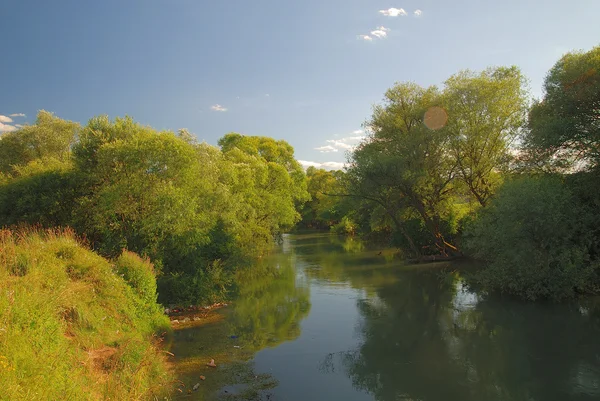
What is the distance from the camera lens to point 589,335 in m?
14.2

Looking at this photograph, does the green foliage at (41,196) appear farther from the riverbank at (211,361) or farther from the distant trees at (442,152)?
the distant trees at (442,152)

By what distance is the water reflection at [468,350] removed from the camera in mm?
10523

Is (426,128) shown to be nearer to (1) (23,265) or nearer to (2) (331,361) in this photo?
(2) (331,361)

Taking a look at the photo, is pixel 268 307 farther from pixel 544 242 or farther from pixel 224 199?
pixel 544 242

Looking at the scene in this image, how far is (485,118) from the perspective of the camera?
29.6m

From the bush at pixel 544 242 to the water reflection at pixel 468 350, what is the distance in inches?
40.0

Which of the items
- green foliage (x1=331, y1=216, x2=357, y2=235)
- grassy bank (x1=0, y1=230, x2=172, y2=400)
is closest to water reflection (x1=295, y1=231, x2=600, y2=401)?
grassy bank (x1=0, y1=230, x2=172, y2=400)

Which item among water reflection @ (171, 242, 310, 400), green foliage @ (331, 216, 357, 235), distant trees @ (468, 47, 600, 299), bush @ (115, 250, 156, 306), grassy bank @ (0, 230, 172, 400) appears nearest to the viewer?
grassy bank @ (0, 230, 172, 400)

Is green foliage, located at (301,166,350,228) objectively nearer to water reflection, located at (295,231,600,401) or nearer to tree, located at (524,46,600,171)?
tree, located at (524,46,600,171)

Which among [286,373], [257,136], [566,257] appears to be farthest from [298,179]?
[286,373]

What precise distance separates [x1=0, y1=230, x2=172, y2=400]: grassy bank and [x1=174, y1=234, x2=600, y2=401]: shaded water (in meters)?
2.05

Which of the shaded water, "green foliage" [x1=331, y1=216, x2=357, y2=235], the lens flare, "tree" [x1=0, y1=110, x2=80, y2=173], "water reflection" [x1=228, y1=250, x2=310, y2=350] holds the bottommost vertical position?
"water reflection" [x1=228, y1=250, x2=310, y2=350]

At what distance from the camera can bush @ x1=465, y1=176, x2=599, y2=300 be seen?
17.4 metres

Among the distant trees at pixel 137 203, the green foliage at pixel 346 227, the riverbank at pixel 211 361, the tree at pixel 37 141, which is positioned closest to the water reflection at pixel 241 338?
the riverbank at pixel 211 361
